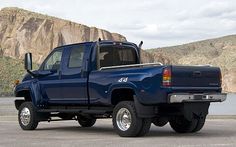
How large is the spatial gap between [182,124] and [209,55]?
168211 mm

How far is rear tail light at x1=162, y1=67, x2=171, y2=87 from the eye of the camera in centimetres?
1227

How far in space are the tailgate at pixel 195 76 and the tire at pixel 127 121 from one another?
1109 millimetres

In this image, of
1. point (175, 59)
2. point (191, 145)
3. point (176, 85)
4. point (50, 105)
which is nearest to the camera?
point (191, 145)

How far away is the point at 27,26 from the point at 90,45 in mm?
172265

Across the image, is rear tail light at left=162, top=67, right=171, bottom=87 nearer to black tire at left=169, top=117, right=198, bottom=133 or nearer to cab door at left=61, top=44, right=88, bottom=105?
black tire at left=169, top=117, right=198, bottom=133

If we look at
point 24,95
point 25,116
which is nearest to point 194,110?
point 25,116

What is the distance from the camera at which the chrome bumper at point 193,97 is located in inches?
479

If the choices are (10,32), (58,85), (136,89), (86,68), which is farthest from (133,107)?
(10,32)

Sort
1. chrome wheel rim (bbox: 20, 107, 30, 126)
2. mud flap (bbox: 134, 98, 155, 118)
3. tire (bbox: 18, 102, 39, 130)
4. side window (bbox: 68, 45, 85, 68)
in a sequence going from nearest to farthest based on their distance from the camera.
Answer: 1. mud flap (bbox: 134, 98, 155, 118)
2. side window (bbox: 68, 45, 85, 68)
3. tire (bbox: 18, 102, 39, 130)
4. chrome wheel rim (bbox: 20, 107, 30, 126)

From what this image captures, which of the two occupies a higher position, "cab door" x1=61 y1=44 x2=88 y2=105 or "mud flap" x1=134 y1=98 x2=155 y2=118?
"cab door" x1=61 y1=44 x2=88 y2=105

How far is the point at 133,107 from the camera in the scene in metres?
12.8

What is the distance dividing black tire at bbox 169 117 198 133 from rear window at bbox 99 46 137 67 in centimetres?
192

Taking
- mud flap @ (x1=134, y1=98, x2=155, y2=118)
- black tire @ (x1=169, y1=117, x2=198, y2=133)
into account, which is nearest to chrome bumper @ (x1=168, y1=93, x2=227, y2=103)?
mud flap @ (x1=134, y1=98, x2=155, y2=118)

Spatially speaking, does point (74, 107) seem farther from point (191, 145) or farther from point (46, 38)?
point (46, 38)
